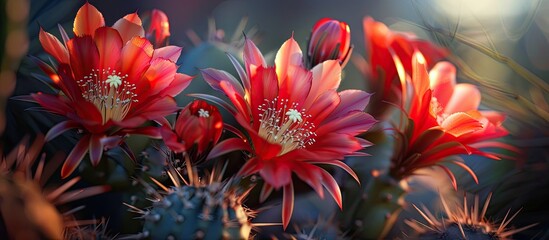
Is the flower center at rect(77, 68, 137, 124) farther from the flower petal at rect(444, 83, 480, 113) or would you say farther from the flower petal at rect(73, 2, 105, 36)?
the flower petal at rect(444, 83, 480, 113)

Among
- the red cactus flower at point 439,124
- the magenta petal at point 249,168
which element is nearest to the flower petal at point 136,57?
the magenta petal at point 249,168

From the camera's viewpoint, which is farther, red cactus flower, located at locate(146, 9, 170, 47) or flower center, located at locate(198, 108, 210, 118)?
red cactus flower, located at locate(146, 9, 170, 47)

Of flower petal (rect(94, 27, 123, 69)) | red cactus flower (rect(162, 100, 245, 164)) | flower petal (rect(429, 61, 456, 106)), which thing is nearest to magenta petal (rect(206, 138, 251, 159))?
red cactus flower (rect(162, 100, 245, 164))

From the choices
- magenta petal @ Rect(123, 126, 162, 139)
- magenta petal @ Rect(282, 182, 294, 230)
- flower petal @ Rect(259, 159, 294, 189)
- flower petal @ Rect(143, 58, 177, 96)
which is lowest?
magenta petal @ Rect(282, 182, 294, 230)

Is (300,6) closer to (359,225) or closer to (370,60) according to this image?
(370,60)

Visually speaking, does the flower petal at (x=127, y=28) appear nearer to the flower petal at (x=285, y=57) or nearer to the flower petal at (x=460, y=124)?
the flower petal at (x=285, y=57)

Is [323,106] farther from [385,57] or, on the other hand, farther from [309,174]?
[385,57]
